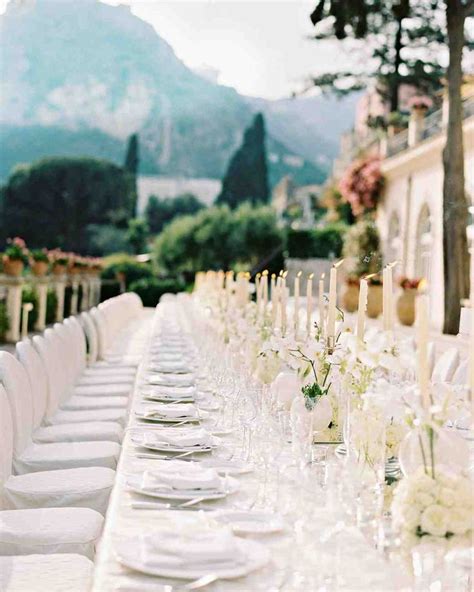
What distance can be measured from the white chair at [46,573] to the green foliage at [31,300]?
12.4 metres

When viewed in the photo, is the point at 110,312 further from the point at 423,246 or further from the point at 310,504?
the point at 423,246

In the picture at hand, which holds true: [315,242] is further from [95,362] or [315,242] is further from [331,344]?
[331,344]

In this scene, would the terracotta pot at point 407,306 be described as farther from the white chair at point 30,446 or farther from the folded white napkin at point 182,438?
the folded white napkin at point 182,438

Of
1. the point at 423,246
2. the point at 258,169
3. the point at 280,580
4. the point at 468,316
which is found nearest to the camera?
the point at 280,580

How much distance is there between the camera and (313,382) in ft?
9.79

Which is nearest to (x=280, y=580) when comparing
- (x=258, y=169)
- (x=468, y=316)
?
(x=468, y=316)

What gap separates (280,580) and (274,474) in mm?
657

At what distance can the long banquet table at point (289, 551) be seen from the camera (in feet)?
5.27

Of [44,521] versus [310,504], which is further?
[44,521]

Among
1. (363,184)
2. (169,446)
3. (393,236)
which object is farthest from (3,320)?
(169,446)

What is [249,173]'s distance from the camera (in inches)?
2685

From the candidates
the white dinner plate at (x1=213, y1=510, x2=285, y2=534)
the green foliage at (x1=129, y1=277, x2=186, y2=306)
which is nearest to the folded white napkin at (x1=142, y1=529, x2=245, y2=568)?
the white dinner plate at (x1=213, y1=510, x2=285, y2=534)

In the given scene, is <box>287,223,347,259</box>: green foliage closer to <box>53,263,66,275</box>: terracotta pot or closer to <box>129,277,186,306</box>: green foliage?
<box>129,277,186,306</box>: green foliage

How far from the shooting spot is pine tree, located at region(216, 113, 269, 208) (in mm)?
68000
